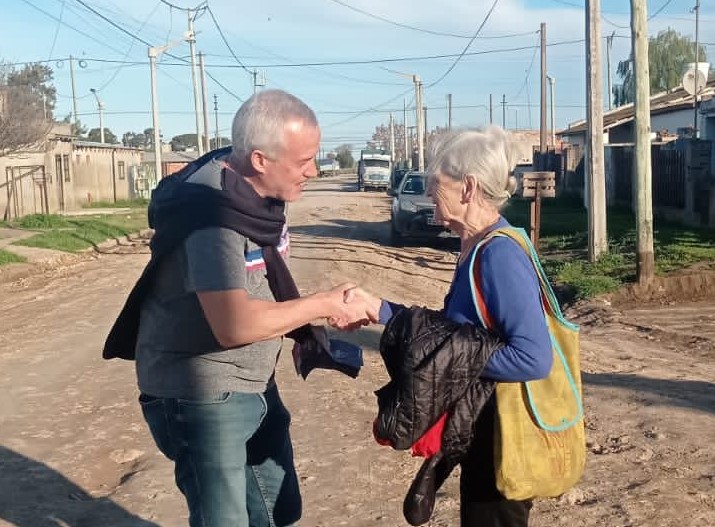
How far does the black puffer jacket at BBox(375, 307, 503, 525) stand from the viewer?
2.65 meters

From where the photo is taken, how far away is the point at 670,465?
5.07m

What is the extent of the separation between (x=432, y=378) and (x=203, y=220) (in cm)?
80

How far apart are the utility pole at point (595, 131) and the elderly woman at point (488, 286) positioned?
12.6 meters

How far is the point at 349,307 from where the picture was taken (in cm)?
288

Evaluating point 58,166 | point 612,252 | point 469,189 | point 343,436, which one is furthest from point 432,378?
point 58,166

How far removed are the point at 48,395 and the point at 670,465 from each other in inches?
189

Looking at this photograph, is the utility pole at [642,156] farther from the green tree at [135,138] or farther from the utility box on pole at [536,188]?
the green tree at [135,138]

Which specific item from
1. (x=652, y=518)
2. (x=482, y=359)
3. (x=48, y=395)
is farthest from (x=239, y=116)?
(x=48, y=395)

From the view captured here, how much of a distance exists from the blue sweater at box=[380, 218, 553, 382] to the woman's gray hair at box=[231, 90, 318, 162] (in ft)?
2.26

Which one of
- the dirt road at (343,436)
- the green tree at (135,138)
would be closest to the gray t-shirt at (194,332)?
the dirt road at (343,436)

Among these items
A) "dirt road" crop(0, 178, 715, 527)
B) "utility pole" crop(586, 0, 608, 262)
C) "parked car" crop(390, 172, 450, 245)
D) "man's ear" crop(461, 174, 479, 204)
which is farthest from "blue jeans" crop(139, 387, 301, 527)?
"parked car" crop(390, 172, 450, 245)

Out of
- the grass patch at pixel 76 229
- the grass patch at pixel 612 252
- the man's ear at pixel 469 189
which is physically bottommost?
the grass patch at pixel 612 252

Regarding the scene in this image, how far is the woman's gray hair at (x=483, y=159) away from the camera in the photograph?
9.32 ft

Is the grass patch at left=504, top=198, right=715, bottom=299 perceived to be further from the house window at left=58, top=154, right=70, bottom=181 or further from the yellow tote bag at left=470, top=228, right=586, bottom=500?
the house window at left=58, top=154, right=70, bottom=181
